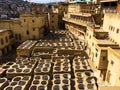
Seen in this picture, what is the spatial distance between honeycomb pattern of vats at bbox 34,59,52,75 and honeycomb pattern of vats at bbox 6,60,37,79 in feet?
4.12

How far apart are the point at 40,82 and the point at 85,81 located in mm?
9531

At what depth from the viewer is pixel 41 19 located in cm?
6181

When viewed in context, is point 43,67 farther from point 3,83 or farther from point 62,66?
point 3,83

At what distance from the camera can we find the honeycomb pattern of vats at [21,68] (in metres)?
35.0

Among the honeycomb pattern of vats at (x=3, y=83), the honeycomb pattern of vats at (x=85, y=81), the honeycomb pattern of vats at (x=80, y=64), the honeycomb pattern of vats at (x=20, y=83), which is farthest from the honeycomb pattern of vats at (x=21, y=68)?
the honeycomb pattern of vats at (x=85, y=81)

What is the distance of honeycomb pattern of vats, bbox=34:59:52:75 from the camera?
117 feet

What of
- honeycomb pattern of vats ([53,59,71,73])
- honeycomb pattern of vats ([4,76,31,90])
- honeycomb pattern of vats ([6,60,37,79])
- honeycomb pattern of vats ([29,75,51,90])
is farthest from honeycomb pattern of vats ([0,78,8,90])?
honeycomb pattern of vats ([53,59,71,73])

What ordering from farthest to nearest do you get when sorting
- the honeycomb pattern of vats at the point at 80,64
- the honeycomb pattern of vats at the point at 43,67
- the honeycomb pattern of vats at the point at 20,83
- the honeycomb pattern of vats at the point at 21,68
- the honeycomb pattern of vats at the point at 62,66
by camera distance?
1. the honeycomb pattern of vats at the point at 80,64
2. the honeycomb pattern of vats at the point at 62,66
3. the honeycomb pattern of vats at the point at 43,67
4. the honeycomb pattern of vats at the point at 21,68
5. the honeycomb pattern of vats at the point at 20,83

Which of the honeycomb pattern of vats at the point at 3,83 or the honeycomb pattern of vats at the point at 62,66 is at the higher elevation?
the honeycomb pattern of vats at the point at 62,66

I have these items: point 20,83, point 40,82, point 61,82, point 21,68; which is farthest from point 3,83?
point 61,82

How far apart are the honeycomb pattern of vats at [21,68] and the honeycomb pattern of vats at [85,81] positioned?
37.4ft

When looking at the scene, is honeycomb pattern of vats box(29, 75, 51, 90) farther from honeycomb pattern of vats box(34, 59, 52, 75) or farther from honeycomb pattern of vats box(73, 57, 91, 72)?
honeycomb pattern of vats box(73, 57, 91, 72)

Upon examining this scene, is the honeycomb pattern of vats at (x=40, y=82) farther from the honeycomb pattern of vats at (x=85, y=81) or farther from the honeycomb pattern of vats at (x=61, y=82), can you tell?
the honeycomb pattern of vats at (x=85, y=81)

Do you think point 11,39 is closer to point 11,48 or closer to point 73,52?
point 11,48
